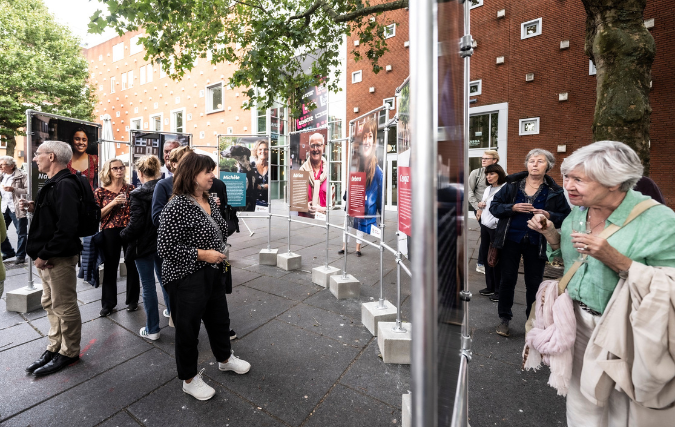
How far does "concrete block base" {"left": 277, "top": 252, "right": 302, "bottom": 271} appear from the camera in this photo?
18.8 feet

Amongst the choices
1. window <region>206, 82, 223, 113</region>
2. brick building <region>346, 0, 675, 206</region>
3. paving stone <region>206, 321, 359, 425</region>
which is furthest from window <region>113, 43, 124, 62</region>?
paving stone <region>206, 321, 359, 425</region>

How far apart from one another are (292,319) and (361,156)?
6.86 ft

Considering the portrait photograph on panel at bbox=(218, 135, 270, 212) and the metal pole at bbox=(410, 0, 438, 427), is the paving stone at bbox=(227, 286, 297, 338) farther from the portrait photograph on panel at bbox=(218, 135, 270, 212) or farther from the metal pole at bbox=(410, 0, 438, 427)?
the metal pole at bbox=(410, 0, 438, 427)

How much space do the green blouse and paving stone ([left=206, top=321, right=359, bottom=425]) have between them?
1.90 metres

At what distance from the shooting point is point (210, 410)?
235cm

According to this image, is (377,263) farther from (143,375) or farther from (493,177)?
(143,375)

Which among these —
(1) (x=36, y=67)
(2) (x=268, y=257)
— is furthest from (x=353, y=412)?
(1) (x=36, y=67)

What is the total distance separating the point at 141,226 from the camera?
3418 mm

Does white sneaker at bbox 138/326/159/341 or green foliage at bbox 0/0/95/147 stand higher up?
green foliage at bbox 0/0/95/147

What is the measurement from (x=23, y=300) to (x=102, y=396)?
2.56 m

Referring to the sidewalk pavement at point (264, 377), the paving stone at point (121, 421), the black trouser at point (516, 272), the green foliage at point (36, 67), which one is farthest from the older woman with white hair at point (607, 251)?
the green foliage at point (36, 67)

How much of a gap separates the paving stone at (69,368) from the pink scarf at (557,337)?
119 inches

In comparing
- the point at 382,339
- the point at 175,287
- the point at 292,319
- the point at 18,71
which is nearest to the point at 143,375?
the point at 175,287

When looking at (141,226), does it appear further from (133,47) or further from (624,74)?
(133,47)
